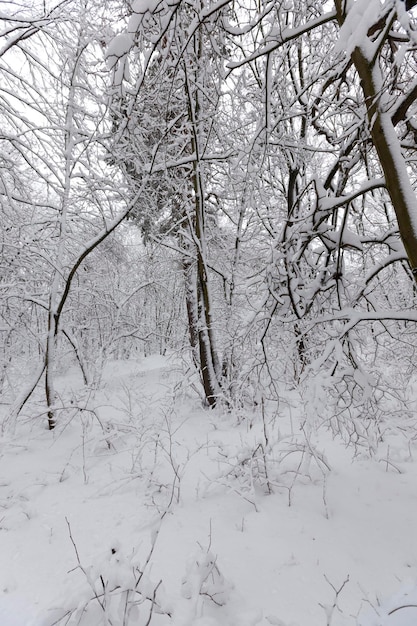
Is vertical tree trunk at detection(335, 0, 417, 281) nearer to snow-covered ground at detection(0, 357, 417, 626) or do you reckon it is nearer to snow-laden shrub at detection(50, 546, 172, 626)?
snow-covered ground at detection(0, 357, 417, 626)

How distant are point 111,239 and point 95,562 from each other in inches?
265

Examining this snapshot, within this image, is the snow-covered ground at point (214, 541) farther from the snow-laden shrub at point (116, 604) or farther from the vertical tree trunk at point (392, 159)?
the vertical tree trunk at point (392, 159)

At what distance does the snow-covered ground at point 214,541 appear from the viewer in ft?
7.39

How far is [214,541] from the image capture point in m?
3.06

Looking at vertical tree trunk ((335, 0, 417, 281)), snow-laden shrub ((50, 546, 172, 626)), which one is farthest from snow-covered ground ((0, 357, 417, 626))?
vertical tree trunk ((335, 0, 417, 281))

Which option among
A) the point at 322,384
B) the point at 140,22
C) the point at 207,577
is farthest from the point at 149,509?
the point at 140,22

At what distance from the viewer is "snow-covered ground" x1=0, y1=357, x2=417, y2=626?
88.7 inches

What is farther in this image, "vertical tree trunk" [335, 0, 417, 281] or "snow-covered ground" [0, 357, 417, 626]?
"snow-covered ground" [0, 357, 417, 626]

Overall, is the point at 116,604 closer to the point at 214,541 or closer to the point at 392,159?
the point at 214,541

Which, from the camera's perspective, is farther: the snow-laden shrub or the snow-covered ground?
the snow-covered ground

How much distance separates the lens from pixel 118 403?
9.80 meters

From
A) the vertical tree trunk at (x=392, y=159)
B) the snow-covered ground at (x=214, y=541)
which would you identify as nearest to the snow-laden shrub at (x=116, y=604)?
the snow-covered ground at (x=214, y=541)

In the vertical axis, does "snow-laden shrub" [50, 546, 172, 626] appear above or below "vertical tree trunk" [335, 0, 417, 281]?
below

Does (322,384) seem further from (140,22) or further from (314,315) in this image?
(140,22)
